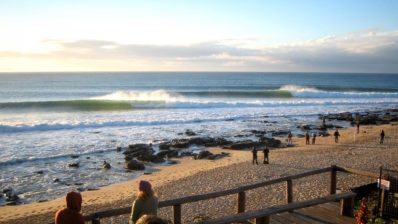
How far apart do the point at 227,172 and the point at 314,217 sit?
1092 cm

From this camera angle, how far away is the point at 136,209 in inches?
→ 203

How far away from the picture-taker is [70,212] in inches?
175

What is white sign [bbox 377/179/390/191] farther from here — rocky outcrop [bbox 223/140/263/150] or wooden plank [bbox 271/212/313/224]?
rocky outcrop [bbox 223/140/263/150]

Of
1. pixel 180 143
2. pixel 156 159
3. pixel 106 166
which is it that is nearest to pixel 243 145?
pixel 180 143

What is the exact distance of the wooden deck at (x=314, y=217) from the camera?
22.3ft

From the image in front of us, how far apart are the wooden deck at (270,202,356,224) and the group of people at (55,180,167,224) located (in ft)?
8.33

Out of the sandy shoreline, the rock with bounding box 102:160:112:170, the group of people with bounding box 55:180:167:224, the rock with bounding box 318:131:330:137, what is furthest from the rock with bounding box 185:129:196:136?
the group of people with bounding box 55:180:167:224

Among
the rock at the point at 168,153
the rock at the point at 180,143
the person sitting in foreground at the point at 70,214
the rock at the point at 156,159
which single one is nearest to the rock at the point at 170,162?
the rock at the point at 156,159

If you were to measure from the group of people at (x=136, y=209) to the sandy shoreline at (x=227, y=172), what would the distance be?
6.54 meters

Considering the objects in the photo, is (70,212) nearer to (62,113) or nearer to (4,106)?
(62,113)

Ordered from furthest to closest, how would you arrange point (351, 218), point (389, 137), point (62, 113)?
point (62, 113)
point (389, 137)
point (351, 218)

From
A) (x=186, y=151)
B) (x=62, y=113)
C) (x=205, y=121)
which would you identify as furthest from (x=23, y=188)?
(x=62, y=113)

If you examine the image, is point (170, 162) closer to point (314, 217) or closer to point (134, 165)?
point (134, 165)

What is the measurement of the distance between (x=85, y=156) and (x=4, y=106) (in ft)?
110
